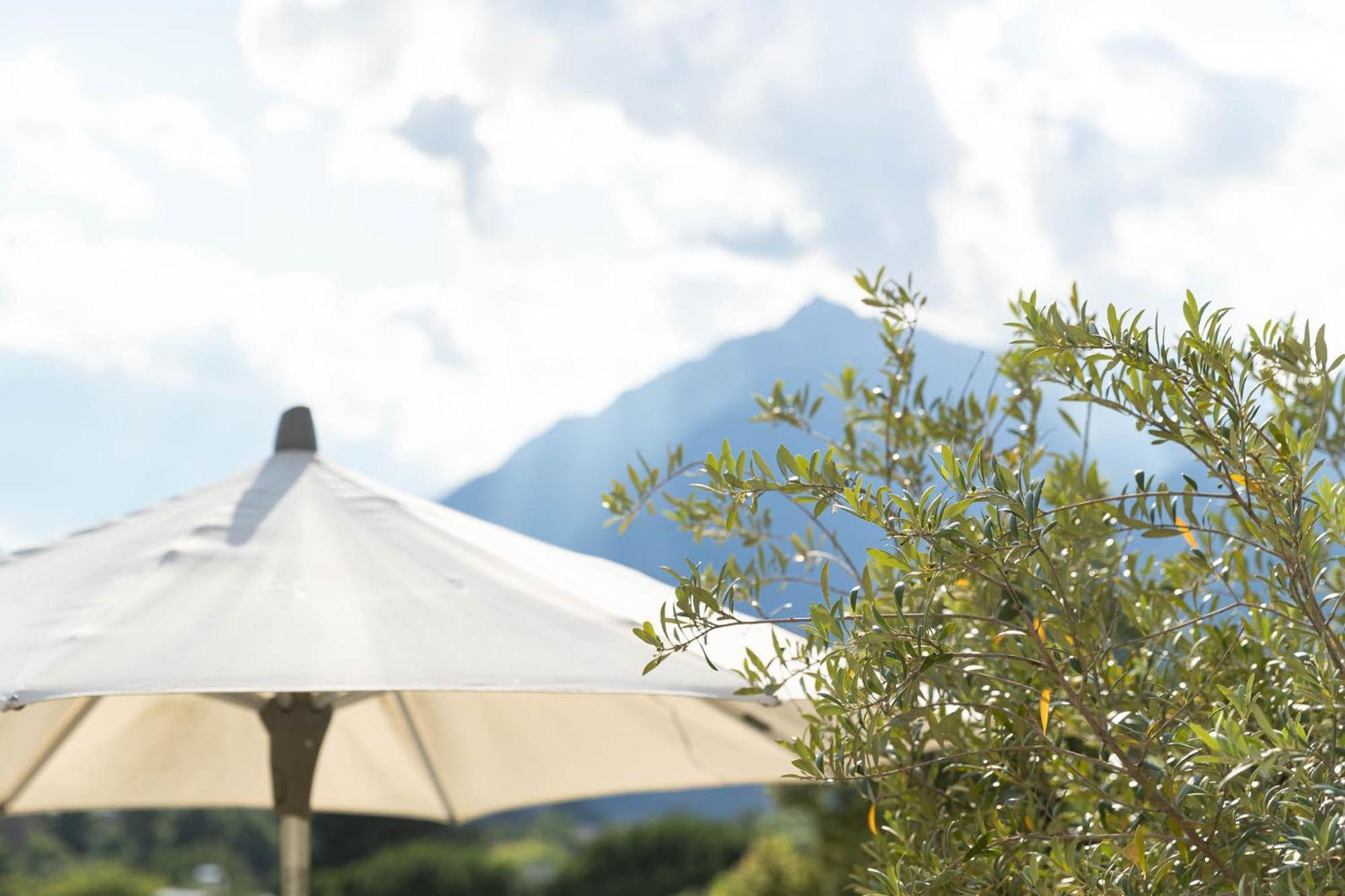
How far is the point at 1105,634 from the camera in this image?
141 centimetres

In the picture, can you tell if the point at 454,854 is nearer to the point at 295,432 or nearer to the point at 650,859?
the point at 650,859

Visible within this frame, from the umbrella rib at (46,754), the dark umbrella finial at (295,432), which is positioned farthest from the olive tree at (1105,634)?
the umbrella rib at (46,754)

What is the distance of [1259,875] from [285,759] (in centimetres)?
262

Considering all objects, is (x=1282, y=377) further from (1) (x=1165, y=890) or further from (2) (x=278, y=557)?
(2) (x=278, y=557)

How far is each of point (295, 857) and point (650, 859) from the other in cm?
1099

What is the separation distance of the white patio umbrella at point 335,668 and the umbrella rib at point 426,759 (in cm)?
1

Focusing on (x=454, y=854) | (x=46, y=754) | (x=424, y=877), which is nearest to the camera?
(x=46, y=754)

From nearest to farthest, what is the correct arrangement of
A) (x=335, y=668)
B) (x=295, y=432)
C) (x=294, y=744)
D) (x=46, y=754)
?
(x=335, y=668), (x=294, y=744), (x=295, y=432), (x=46, y=754)

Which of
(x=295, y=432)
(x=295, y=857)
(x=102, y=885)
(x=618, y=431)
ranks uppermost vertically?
(x=618, y=431)

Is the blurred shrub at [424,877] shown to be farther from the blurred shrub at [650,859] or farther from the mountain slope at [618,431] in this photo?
the mountain slope at [618,431]

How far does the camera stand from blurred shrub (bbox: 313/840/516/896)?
14039 mm

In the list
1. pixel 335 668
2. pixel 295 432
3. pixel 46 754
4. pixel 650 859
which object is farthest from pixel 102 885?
pixel 335 668

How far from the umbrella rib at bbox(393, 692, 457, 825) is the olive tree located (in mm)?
2604

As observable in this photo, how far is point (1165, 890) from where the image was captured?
1.27 meters
